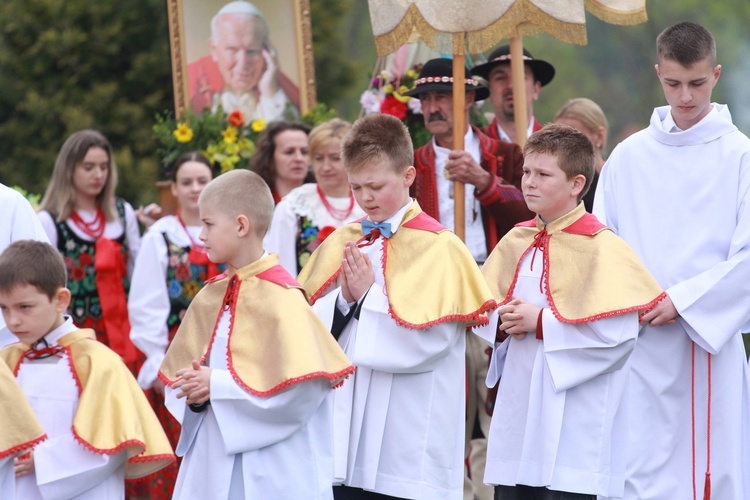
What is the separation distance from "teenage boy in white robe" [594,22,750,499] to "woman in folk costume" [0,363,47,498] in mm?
2854

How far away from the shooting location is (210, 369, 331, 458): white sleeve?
5094mm

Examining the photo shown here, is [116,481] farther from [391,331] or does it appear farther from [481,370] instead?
[481,370]

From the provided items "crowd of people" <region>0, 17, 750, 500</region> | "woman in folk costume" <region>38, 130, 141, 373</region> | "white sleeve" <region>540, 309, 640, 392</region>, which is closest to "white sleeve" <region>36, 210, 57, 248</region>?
"woman in folk costume" <region>38, 130, 141, 373</region>

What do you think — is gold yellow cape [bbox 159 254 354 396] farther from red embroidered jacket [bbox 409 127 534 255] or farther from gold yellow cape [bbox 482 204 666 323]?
red embroidered jacket [bbox 409 127 534 255]

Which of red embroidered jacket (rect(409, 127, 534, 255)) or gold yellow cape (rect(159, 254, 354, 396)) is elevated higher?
red embroidered jacket (rect(409, 127, 534, 255))

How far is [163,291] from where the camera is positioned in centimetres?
825

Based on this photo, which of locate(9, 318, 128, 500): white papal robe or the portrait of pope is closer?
locate(9, 318, 128, 500): white papal robe

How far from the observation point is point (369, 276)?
221 inches

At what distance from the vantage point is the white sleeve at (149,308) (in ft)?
26.9

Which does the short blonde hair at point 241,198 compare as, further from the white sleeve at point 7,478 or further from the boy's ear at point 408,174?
the white sleeve at point 7,478

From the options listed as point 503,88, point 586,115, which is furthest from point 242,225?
point 586,115

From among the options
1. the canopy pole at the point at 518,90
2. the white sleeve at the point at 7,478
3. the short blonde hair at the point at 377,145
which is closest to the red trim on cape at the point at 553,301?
the short blonde hair at the point at 377,145

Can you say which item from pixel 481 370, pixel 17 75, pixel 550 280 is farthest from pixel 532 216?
pixel 17 75

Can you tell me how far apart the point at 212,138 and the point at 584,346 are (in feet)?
16.4
